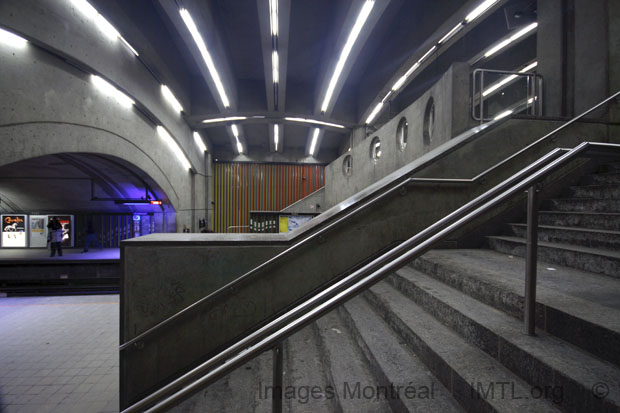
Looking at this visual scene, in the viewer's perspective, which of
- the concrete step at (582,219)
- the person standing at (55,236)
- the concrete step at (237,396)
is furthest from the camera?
the person standing at (55,236)

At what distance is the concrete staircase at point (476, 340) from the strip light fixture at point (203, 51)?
672 cm

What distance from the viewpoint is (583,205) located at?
8.54ft

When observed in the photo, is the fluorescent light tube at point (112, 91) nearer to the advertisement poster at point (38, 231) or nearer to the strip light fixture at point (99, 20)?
the strip light fixture at point (99, 20)

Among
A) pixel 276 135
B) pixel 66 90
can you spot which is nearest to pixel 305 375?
pixel 66 90

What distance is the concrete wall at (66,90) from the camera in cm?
387

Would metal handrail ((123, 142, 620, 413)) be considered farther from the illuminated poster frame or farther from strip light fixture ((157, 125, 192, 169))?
the illuminated poster frame

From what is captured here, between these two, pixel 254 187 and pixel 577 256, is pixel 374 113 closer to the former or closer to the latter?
pixel 254 187

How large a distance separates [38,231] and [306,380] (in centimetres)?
1289

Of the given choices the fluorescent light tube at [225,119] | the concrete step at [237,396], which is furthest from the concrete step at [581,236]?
the fluorescent light tube at [225,119]

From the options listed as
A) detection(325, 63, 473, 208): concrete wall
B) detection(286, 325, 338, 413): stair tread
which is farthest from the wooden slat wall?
detection(286, 325, 338, 413): stair tread

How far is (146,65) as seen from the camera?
7320mm

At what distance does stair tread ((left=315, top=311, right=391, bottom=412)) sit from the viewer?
149 centimetres

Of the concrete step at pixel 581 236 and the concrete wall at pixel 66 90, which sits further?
the concrete wall at pixel 66 90

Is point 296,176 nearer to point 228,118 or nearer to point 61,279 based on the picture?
point 228,118
